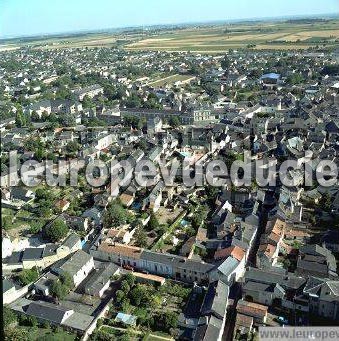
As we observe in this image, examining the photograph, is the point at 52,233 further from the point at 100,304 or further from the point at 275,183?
the point at 275,183

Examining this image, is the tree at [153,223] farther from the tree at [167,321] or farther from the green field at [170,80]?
the green field at [170,80]

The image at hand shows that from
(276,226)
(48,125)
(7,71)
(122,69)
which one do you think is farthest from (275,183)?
(7,71)

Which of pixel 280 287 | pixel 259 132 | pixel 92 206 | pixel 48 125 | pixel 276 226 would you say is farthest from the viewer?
pixel 48 125

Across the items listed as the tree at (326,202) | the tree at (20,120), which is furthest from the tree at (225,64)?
the tree at (326,202)

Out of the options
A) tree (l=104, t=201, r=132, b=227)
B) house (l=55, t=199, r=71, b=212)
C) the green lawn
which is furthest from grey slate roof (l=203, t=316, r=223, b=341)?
house (l=55, t=199, r=71, b=212)

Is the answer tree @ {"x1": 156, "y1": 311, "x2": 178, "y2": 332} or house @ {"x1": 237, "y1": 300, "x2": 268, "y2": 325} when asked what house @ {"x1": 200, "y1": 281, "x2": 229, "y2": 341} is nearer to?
house @ {"x1": 237, "y1": 300, "x2": 268, "y2": 325}
